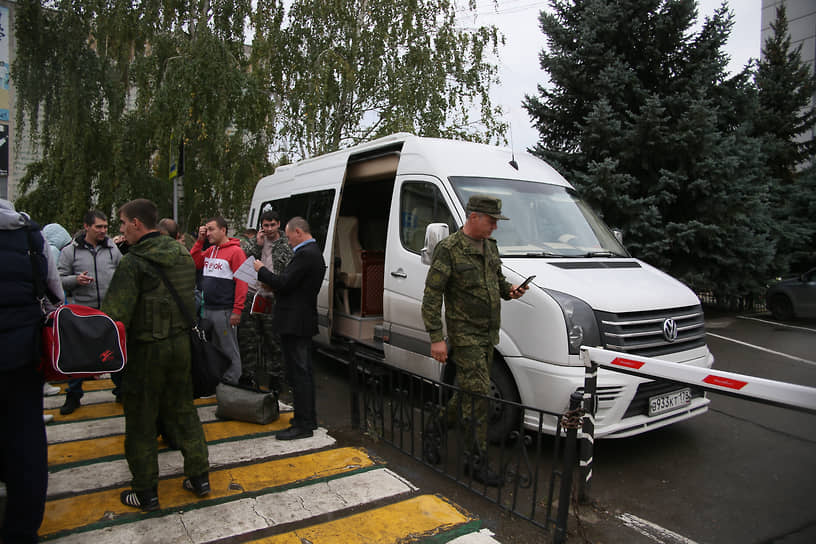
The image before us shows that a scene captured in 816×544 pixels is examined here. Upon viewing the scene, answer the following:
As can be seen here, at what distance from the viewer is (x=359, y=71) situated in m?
14.5

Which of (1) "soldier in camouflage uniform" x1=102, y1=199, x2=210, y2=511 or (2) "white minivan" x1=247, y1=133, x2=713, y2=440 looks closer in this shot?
(1) "soldier in camouflage uniform" x1=102, y1=199, x2=210, y2=511

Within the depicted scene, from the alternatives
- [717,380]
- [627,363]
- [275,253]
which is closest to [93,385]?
[275,253]

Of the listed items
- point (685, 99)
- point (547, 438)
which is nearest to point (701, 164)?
point (685, 99)

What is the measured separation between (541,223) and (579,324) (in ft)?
4.75

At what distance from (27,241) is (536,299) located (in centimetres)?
325

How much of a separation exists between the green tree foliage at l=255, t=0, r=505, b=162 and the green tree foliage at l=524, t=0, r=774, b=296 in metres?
3.56

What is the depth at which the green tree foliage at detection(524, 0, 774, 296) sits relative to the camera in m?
10.9

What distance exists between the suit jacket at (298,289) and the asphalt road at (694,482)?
3.67 feet

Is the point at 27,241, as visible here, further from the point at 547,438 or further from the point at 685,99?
the point at 685,99

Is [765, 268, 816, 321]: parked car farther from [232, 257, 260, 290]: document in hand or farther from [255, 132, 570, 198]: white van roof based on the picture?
[232, 257, 260, 290]: document in hand

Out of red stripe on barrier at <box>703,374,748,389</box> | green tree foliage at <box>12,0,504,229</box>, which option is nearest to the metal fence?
red stripe on barrier at <box>703,374,748,389</box>

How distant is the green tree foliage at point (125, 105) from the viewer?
9734 mm

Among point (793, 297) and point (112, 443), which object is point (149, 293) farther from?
point (793, 297)

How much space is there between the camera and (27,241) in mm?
2814
